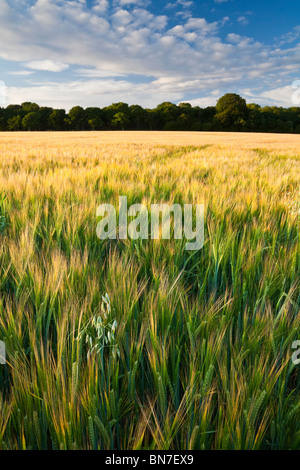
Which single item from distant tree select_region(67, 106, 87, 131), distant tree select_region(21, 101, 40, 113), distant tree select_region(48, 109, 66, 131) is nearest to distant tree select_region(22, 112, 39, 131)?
distant tree select_region(48, 109, 66, 131)

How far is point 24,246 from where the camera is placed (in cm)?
112

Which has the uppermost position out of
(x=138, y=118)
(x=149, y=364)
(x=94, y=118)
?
(x=138, y=118)

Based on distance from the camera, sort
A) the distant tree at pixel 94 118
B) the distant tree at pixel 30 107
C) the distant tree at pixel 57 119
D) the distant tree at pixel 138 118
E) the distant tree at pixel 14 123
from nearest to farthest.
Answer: the distant tree at pixel 14 123 → the distant tree at pixel 57 119 → the distant tree at pixel 94 118 → the distant tree at pixel 138 118 → the distant tree at pixel 30 107

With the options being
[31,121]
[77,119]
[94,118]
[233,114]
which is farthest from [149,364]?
[233,114]

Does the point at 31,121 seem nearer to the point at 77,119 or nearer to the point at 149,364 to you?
the point at 77,119

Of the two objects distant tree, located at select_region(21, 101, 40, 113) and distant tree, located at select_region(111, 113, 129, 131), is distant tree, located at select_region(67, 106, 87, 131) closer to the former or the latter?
distant tree, located at select_region(111, 113, 129, 131)

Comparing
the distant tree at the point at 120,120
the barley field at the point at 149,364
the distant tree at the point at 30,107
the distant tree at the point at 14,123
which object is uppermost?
the distant tree at the point at 30,107

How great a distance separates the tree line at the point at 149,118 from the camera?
5644 cm

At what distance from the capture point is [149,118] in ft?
202

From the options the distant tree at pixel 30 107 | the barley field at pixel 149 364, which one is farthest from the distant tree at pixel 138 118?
the barley field at pixel 149 364

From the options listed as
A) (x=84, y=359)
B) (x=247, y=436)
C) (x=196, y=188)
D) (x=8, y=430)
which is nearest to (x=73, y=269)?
(x=84, y=359)

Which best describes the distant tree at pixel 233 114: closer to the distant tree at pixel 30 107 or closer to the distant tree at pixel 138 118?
the distant tree at pixel 138 118

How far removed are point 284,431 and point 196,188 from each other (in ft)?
6.09

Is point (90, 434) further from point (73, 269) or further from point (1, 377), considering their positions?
point (73, 269)
